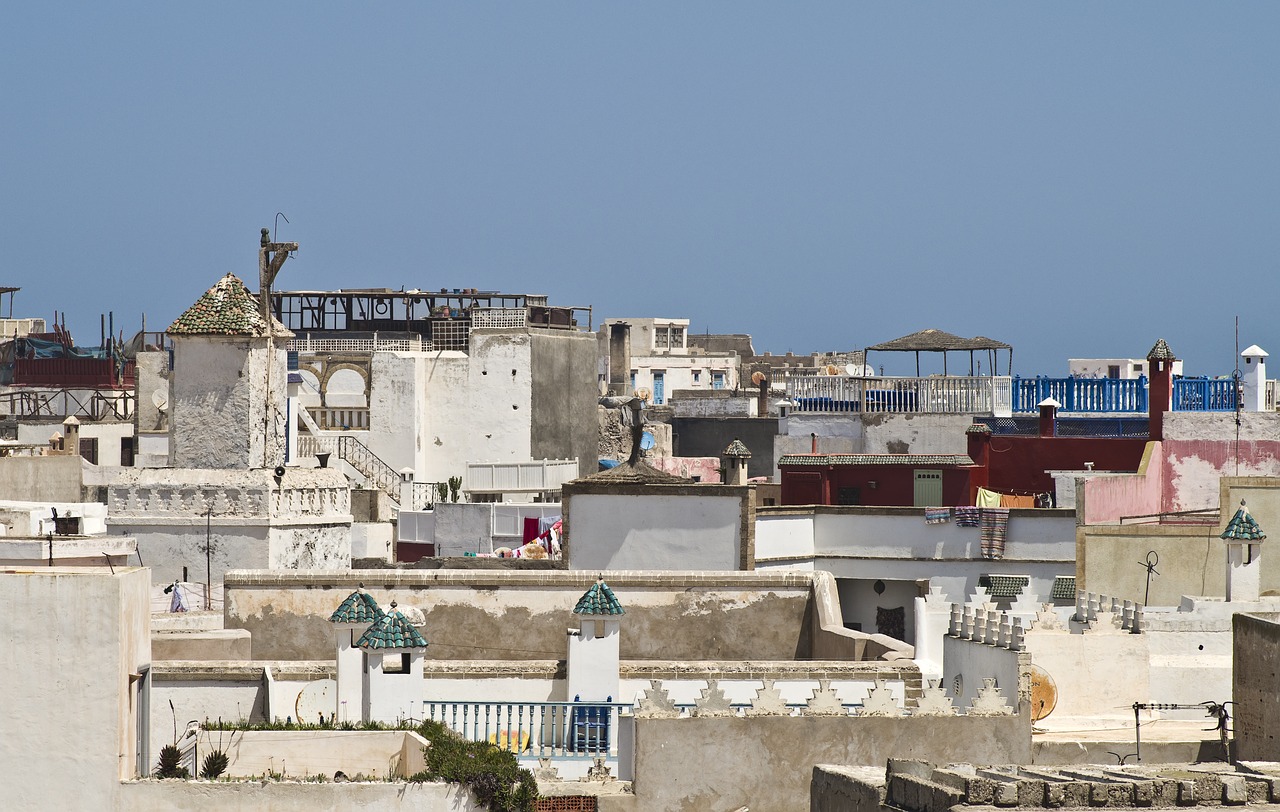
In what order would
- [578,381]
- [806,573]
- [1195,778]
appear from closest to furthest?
[1195,778]
[806,573]
[578,381]

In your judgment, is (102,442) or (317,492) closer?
(317,492)

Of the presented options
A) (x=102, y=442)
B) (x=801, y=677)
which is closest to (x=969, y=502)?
(x=801, y=677)

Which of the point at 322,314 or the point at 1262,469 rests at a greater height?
the point at 322,314

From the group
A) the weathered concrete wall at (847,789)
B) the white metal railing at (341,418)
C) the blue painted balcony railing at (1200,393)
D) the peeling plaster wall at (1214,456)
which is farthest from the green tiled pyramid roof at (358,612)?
the white metal railing at (341,418)

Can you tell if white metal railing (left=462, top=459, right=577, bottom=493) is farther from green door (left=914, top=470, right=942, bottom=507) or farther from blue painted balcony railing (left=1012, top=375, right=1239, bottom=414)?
green door (left=914, top=470, right=942, bottom=507)

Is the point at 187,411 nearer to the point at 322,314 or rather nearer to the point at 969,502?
the point at 969,502

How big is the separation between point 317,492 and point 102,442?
27419 mm

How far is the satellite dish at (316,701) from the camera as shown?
764 inches

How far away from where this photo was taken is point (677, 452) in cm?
6256

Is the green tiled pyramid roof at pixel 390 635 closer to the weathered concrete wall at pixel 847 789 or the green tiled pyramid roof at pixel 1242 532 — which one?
the weathered concrete wall at pixel 847 789

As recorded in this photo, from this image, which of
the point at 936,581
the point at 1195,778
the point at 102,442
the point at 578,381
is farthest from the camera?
the point at 578,381

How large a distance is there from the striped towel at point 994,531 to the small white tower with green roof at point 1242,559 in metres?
9.53

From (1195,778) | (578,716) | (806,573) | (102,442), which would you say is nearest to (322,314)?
(102,442)

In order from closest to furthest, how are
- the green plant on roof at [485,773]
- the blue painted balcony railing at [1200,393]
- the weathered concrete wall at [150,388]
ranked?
1. the green plant on roof at [485,773]
2. the blue painted balcony railing at [1200,393]
3. the weathered concrete wall at [150,388]
